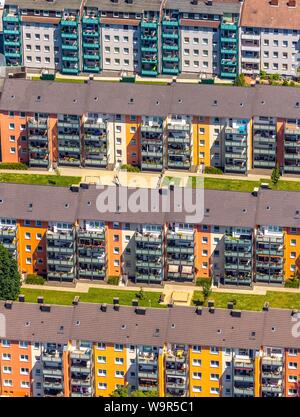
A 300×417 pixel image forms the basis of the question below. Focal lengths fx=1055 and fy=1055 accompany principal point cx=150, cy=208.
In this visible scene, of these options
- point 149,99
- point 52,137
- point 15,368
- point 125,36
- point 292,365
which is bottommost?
point 15,368

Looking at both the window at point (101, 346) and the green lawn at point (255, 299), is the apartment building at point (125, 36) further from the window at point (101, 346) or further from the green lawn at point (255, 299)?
the window at point (101, 346)

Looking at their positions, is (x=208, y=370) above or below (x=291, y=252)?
below

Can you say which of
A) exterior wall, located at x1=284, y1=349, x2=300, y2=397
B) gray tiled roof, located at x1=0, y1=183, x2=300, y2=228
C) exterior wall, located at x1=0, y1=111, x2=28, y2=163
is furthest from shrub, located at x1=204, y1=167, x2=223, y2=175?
exterior wall, located at x1=284, y1=349, x2=300, y2=397

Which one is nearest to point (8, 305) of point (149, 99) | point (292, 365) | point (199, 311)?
point (199, 311)

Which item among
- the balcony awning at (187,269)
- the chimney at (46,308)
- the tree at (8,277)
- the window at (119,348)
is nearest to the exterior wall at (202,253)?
the balcony awning at (187,269)

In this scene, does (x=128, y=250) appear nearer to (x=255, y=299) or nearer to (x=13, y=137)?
(x=255, y=299)

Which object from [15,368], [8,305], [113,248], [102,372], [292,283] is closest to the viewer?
[8,305]

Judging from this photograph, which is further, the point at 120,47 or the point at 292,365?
the point at 120,47

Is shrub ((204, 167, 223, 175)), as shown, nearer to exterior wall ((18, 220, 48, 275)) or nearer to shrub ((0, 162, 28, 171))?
shrub ((0, 162, 28, 171))
